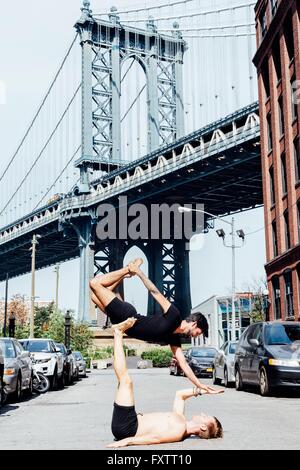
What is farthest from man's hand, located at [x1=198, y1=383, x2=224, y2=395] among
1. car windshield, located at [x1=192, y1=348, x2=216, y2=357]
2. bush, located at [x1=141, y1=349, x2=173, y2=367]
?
bush, located at [x1=141, y1=349, x2=173, y2=367]

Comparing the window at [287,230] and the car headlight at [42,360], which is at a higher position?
the window at [287,230]

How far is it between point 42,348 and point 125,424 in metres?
14.6

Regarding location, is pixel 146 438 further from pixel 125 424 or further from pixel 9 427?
pixel 9 427

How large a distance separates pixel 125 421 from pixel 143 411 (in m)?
6.04

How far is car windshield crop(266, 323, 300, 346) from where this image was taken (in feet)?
56.7

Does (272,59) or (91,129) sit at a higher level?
(91,129)

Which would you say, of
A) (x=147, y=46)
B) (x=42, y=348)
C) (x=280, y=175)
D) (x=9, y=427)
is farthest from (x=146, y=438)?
(x=147, y=46)

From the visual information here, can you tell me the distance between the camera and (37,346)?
71.2ft

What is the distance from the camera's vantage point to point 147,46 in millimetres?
81438

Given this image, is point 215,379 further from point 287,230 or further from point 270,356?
point 287,230

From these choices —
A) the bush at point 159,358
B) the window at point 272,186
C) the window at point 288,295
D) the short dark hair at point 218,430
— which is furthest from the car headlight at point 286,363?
the bush at point 159,358

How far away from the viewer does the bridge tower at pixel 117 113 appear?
246 ft

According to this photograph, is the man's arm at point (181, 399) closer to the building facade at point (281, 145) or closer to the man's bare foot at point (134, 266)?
the man's bare foot at point (134, 266)

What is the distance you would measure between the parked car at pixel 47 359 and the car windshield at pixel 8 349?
3587 mm
